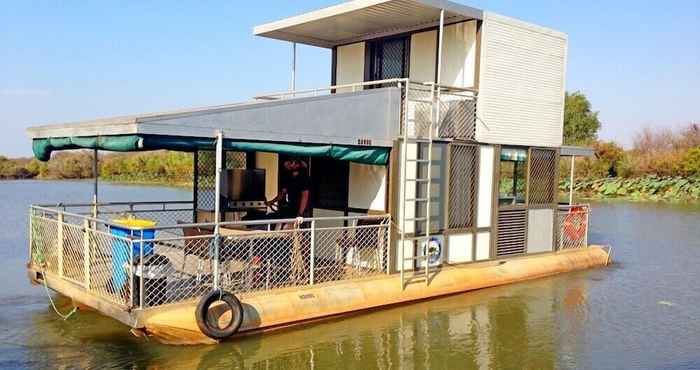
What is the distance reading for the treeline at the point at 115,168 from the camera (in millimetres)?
48903

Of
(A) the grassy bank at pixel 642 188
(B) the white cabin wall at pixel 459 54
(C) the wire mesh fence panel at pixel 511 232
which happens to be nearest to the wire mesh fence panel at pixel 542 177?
(C) the wire mesh fence panel at pixel 511 232

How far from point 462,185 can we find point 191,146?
5.04 meters

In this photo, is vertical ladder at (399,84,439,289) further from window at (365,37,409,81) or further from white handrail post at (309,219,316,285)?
window at (365,37,409,81)

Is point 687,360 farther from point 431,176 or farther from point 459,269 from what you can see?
point 431,176

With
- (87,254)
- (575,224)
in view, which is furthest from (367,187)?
(575,224)

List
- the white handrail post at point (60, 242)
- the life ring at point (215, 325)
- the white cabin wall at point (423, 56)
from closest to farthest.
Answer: the life ring at point (215, 325) → the white handrail post at point (60, 242) → the white cabin wall at point (423, 56)

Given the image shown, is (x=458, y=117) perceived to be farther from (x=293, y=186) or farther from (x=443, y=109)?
(x=293, y=186)

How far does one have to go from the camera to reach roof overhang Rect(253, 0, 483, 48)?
31.8 feet

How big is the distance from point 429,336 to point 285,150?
3.15 m

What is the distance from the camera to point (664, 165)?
1575 inches

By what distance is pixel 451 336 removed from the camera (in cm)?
778

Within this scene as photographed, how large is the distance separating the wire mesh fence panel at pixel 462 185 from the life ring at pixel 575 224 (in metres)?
3.33

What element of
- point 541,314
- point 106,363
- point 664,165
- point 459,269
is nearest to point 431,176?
point 459,269

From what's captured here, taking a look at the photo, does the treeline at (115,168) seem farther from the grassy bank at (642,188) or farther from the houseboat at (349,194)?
the houseboat at (349,194)
